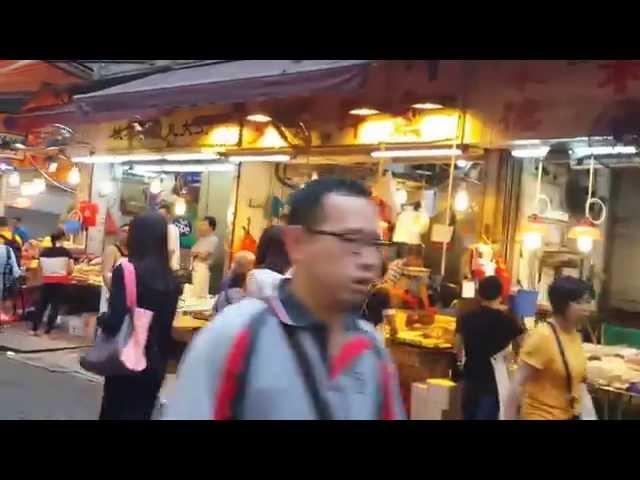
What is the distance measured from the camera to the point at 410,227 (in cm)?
859

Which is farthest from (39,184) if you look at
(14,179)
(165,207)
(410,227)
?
(410,227)

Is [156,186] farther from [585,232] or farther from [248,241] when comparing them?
[585,232]

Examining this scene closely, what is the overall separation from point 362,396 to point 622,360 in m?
5.38

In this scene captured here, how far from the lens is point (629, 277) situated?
1032 centimetres

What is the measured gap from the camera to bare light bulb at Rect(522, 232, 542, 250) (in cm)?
779

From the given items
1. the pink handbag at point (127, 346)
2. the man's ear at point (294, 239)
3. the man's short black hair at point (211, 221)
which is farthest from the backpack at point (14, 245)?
the man's ear at point (294, 239)

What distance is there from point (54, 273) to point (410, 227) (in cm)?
616

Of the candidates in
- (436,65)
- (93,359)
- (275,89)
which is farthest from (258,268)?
(436,65)

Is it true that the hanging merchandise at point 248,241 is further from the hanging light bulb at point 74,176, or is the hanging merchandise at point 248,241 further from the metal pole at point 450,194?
the hanging light bulb at point 74,176

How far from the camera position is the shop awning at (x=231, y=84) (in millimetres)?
7265

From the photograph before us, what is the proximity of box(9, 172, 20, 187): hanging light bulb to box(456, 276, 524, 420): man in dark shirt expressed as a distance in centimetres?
1137

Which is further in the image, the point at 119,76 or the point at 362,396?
the point at 119,76

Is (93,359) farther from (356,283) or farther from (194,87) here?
(194,87)

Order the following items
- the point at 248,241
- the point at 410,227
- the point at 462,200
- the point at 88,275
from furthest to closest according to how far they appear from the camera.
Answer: the point at 88,275 → the point at 248,241 → the point at 410,227 → the point at 462,200
